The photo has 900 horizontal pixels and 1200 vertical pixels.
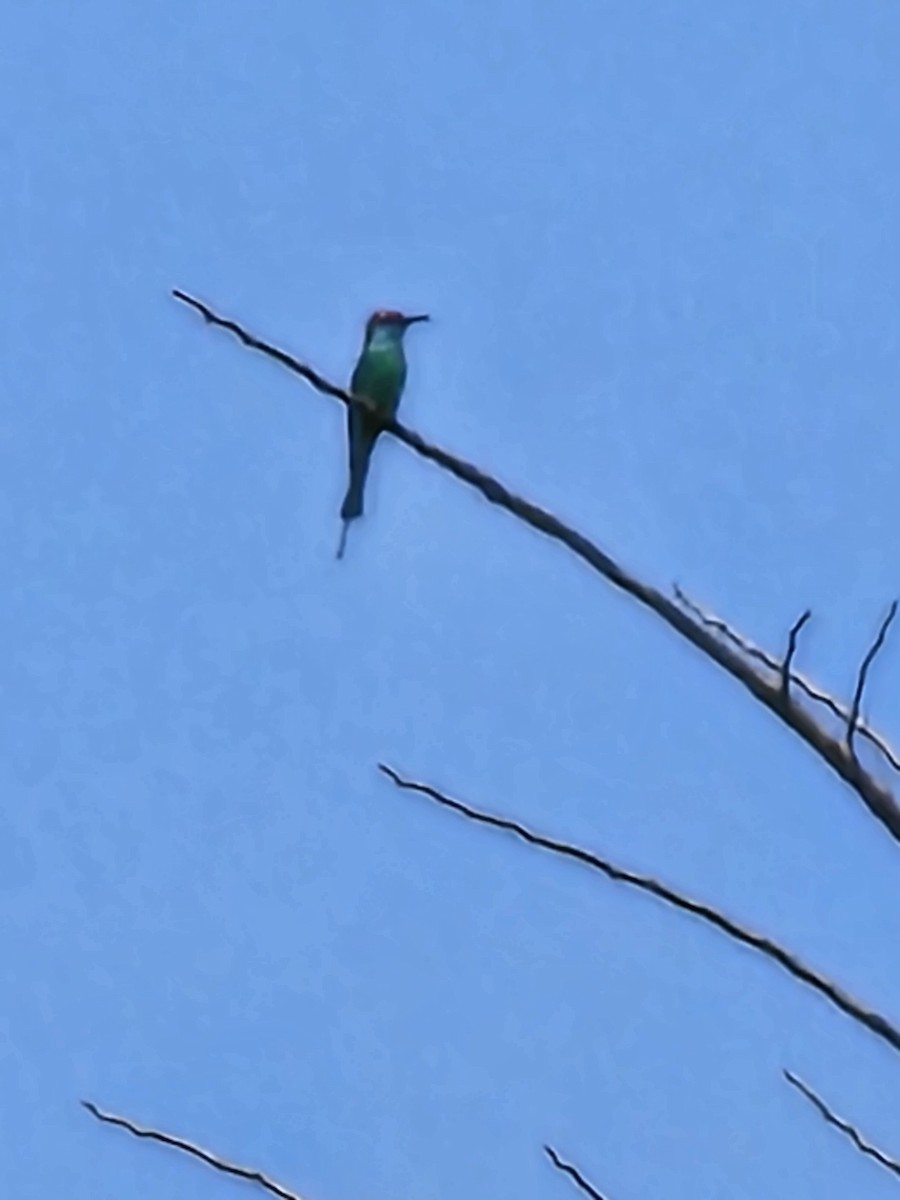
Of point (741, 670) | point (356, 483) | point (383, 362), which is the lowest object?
point (741, 670)

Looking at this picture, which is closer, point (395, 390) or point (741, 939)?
point (741, 939)

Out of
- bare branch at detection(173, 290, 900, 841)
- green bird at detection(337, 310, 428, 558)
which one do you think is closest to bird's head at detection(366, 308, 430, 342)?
green bird at detection(337, 310, 428, 558)

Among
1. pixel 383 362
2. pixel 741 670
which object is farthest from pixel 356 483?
pixel 741 670

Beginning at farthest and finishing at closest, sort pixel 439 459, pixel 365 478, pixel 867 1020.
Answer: pixel 365 478, pixel 439 459, pixel 867 1020

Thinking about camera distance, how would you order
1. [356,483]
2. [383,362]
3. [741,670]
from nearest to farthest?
[741,670] < [356,483] < [383,362]

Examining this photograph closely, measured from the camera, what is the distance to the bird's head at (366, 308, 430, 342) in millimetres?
8898

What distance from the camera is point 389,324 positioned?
29.4 feet

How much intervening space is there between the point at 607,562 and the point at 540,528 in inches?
4.3

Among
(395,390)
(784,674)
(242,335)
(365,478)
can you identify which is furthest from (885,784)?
(395,390)

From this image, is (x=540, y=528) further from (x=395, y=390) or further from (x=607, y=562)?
(x=395, y=390)

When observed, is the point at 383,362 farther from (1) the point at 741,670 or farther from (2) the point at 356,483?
(1) the point at 741,670

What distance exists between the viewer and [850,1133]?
3.42 metres

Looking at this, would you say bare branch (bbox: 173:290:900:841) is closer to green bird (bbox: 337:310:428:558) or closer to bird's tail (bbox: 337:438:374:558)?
bird's tail (bbox: 337:438:374:558)

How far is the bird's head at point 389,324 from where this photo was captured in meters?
8.90
